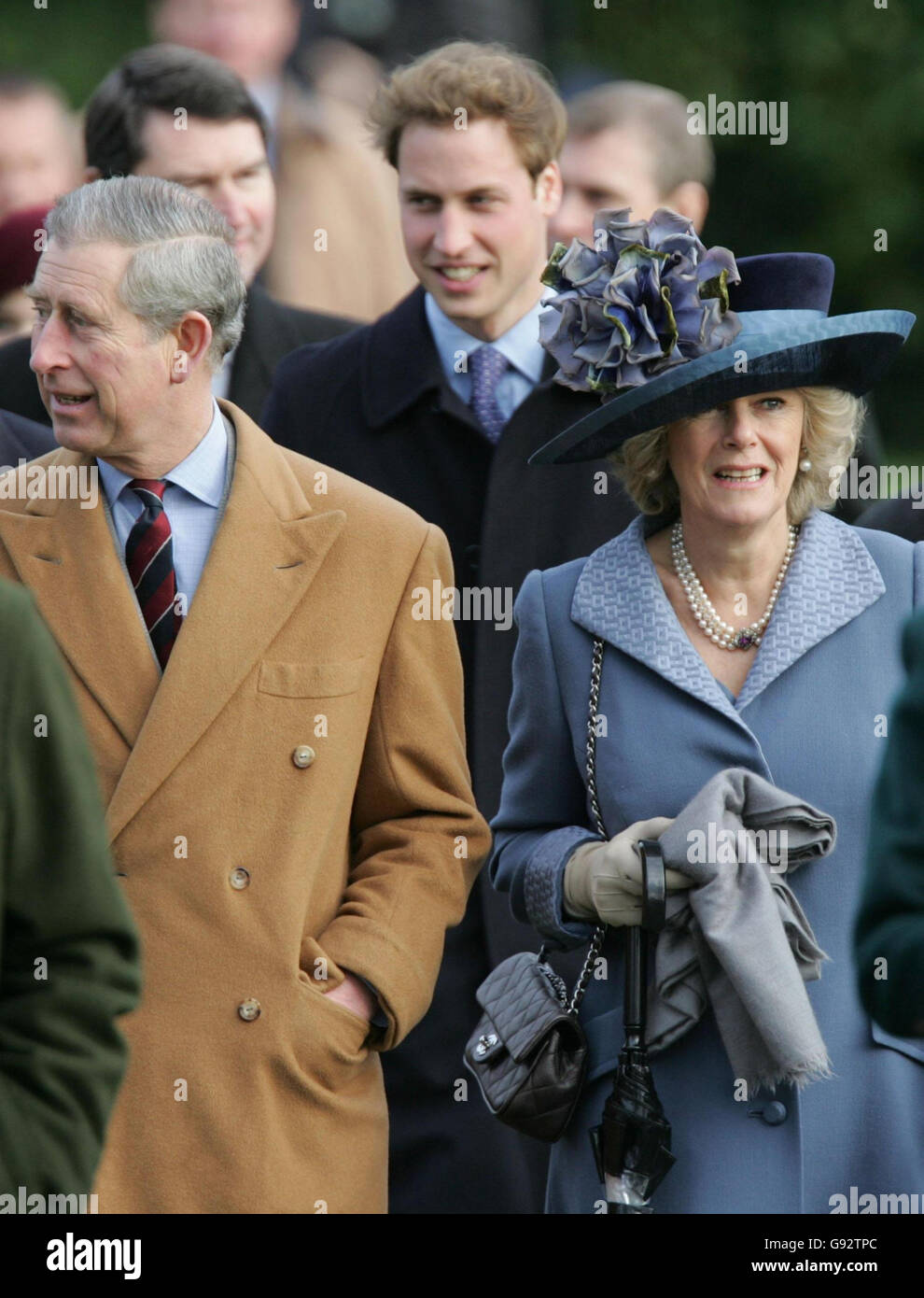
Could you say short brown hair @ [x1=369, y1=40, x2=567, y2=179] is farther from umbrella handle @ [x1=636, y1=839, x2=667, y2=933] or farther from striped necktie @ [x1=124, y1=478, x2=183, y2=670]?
umbrella handle @ [x1=636, y1=839, x2=667, y2=933]

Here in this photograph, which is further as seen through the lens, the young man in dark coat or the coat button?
the young man in dark coat

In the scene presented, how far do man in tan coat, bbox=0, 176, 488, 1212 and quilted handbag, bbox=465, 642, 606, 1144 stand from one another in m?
0.14

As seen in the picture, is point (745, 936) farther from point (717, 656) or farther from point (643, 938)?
point (717, 656)

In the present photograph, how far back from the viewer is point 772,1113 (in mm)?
3725

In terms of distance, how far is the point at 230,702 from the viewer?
3764mm

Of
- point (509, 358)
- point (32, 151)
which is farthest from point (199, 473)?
point (32, 151)

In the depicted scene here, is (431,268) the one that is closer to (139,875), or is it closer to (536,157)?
(536,157)

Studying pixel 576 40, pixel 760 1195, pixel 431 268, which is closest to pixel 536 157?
pixel 431 268

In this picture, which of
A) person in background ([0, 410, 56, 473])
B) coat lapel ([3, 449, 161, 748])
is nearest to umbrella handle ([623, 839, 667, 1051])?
coat lapel ([3, 449, 161, 748])

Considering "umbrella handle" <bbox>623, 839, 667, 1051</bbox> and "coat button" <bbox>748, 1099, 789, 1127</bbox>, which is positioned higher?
"umbrella handle" <bbox>623, 839, 667, 1051</bbox>

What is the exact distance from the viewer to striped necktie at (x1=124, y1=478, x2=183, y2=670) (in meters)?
3.80

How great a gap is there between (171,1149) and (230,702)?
0.67 metres

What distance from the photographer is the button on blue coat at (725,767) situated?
374 centimetres

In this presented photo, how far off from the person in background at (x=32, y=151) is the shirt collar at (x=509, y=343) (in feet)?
6.51
